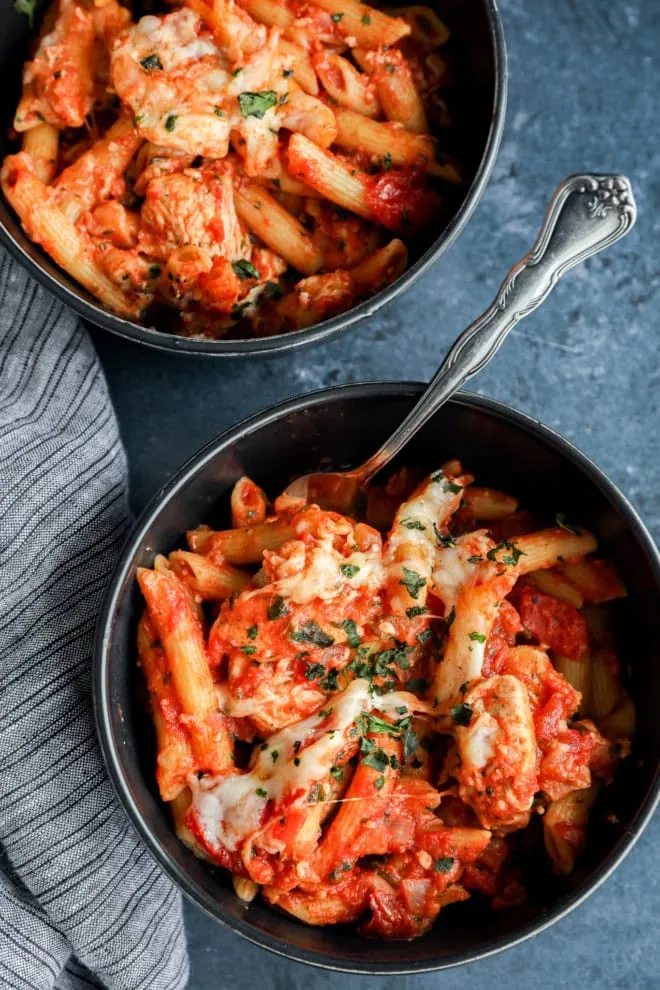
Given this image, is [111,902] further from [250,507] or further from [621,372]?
[621,372]

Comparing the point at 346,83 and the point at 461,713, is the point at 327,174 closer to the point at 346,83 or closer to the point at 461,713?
the point at 346,83

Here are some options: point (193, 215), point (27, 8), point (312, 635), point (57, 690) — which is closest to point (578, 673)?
point (312, 635)

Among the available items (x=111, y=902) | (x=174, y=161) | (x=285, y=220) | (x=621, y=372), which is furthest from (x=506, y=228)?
(x=111, y=902)

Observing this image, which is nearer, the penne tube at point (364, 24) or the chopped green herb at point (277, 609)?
the chopped green herb at point (277, 609)

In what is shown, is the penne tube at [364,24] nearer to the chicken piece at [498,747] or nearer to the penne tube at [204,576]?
the penne tube at [204,576]

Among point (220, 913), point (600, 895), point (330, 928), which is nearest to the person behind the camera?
point (220, 913)

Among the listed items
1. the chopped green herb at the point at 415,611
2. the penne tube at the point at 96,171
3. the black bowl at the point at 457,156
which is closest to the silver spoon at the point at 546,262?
the black bowl at the point at 457,156
